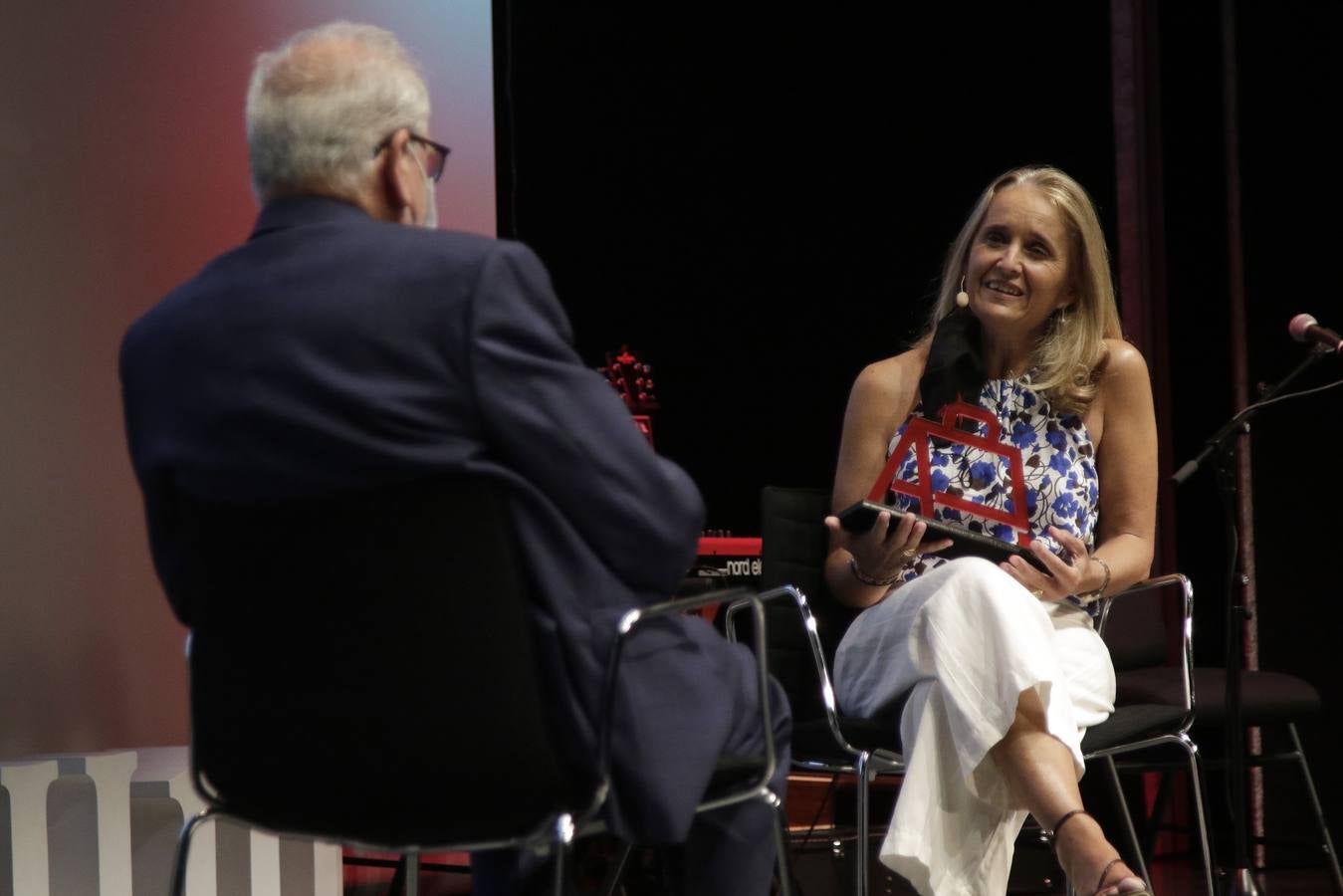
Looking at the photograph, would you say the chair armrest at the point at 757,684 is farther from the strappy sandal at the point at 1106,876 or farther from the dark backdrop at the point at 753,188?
the dark backdrop at the point at 753,188

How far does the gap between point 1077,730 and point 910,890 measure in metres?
1.57

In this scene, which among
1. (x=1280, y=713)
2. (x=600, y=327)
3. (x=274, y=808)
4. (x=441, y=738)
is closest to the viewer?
(x=441, y=738)

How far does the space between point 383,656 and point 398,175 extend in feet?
1.82

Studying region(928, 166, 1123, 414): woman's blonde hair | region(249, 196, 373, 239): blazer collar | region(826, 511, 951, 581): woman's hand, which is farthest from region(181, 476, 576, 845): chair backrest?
region(928, 166, 1123, 414): woman's blonde hair

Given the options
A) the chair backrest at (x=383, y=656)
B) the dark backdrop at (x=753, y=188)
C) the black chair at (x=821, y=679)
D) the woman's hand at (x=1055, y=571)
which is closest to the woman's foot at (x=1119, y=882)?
the black chair at (x=821, y=679)

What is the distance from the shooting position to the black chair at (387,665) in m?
1.41

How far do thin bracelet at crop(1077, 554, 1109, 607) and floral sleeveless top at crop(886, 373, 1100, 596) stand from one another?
0.07m

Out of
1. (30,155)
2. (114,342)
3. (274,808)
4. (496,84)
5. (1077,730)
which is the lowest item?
(1077,730)

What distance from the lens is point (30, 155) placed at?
262 centimetres

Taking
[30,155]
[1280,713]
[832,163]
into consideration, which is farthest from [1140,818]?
[30,155]

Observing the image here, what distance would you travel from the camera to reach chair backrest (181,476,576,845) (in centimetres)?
141

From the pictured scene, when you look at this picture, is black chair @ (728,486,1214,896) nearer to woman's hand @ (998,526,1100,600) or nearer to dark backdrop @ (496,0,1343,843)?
woman's hand @ (998,526,1100,600)

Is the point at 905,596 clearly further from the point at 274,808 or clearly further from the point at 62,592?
the point at 62,592

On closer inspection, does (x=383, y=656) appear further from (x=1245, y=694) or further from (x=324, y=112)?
(x=1245, y=694)
